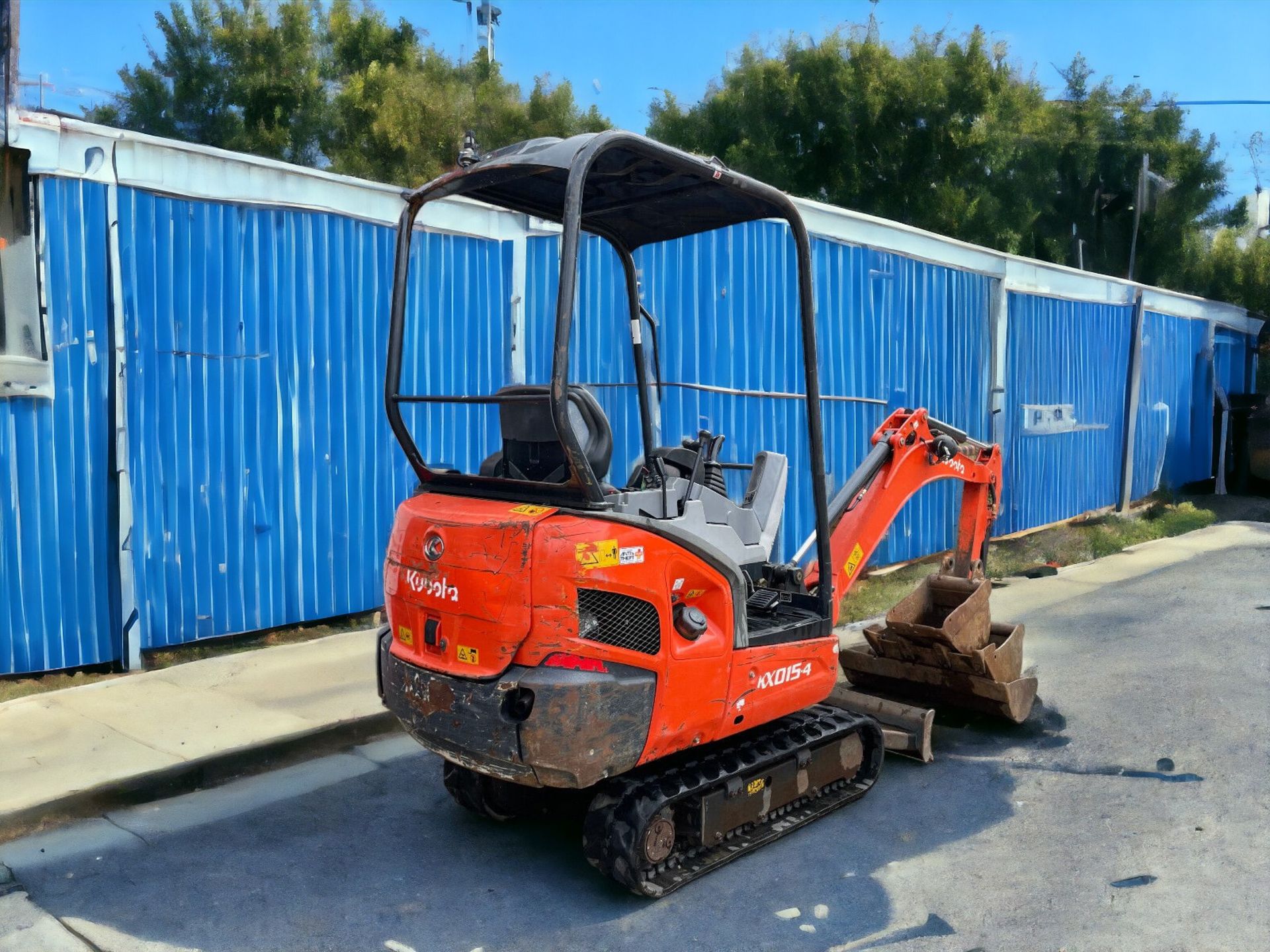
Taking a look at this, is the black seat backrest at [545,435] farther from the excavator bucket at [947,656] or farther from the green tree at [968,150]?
the green tree at [968,150]

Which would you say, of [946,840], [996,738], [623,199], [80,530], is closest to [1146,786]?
[996,738]

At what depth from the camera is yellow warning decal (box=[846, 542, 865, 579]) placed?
5906 mm

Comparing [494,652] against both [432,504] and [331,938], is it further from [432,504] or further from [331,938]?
[331,938]

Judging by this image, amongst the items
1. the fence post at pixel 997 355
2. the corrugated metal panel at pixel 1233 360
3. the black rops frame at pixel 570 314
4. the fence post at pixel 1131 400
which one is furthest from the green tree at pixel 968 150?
the black rops frame at pixel 570 314

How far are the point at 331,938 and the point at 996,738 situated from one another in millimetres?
3844

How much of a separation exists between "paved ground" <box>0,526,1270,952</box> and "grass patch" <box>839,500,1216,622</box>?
11.8 ft

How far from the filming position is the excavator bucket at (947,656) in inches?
237

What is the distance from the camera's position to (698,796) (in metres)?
4.44

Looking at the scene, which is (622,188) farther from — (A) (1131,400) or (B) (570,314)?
(A) (1131,400)

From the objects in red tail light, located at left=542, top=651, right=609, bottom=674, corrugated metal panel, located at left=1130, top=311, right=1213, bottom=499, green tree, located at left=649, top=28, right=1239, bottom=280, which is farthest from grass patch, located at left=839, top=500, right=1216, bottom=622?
green tree, located at left=649, top=28, right=1239, bottom=280

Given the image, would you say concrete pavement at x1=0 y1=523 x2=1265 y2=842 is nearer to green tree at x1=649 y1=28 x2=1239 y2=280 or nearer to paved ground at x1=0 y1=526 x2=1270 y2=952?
paved ground at x1=0 y1=526 x2=1270 y2=952

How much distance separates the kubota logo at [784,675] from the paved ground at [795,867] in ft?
2.35

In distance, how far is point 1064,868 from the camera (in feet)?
15.1

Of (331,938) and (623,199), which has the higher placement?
(623,199)
